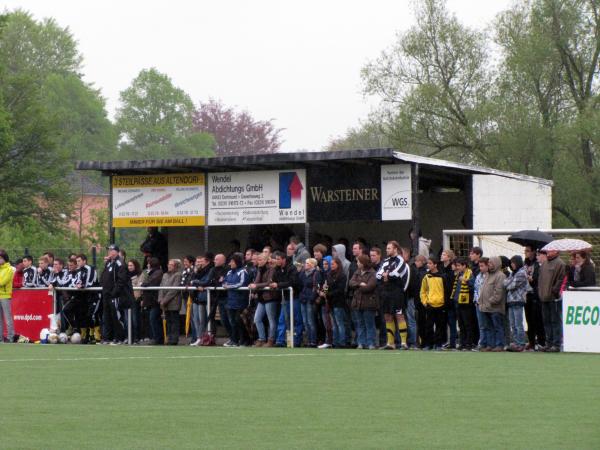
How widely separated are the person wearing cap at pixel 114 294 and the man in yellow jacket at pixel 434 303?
629cm

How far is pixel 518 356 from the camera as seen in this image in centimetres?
2034

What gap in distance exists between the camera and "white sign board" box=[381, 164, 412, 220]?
2502cm

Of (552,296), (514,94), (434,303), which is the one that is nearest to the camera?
(552,296)

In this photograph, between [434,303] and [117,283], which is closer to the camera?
[434,303]

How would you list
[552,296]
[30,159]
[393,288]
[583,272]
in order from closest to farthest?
[552,296] → [583,272] → [393,288] → [30,159]

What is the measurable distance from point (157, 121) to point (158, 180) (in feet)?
267

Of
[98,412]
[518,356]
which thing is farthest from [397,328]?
[98,412]

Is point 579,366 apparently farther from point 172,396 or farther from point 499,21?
point 499,21

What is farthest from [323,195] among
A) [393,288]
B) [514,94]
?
[514,94]

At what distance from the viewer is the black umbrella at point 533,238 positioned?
22438mm

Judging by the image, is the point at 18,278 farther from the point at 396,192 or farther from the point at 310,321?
the point at 396,192

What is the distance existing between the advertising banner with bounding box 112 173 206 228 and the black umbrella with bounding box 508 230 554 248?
24.0 feet

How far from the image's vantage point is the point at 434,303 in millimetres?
22938

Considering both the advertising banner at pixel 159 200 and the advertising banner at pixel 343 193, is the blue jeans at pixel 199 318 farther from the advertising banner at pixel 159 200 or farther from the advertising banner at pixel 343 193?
the advertising banner at pixel 343 193
